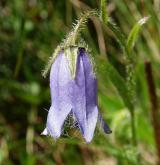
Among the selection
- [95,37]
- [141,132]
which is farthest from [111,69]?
[95,37]

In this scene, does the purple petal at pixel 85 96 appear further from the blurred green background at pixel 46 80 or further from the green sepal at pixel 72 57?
the blurred green background at pixel 46 80

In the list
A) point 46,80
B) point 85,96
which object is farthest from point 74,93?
point 46,80

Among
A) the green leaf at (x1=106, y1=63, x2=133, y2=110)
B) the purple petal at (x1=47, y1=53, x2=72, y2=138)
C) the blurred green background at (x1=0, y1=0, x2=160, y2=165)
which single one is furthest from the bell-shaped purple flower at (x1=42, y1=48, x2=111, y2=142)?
the blurred green background at (x1=0, y1=0, x2=160, y2=165)

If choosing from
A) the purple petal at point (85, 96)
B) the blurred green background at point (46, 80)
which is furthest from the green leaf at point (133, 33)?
the blurred green background at point (46, 80)

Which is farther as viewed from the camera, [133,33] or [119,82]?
[119,82]

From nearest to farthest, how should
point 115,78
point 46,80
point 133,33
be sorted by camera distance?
point 133,33
point 115,78
point 46,80

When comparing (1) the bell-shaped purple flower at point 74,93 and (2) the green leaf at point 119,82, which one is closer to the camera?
(1) the bell-shaped purple flower at point 74,93

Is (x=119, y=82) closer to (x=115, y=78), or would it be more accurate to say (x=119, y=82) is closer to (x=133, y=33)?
(x=115, y=78)
